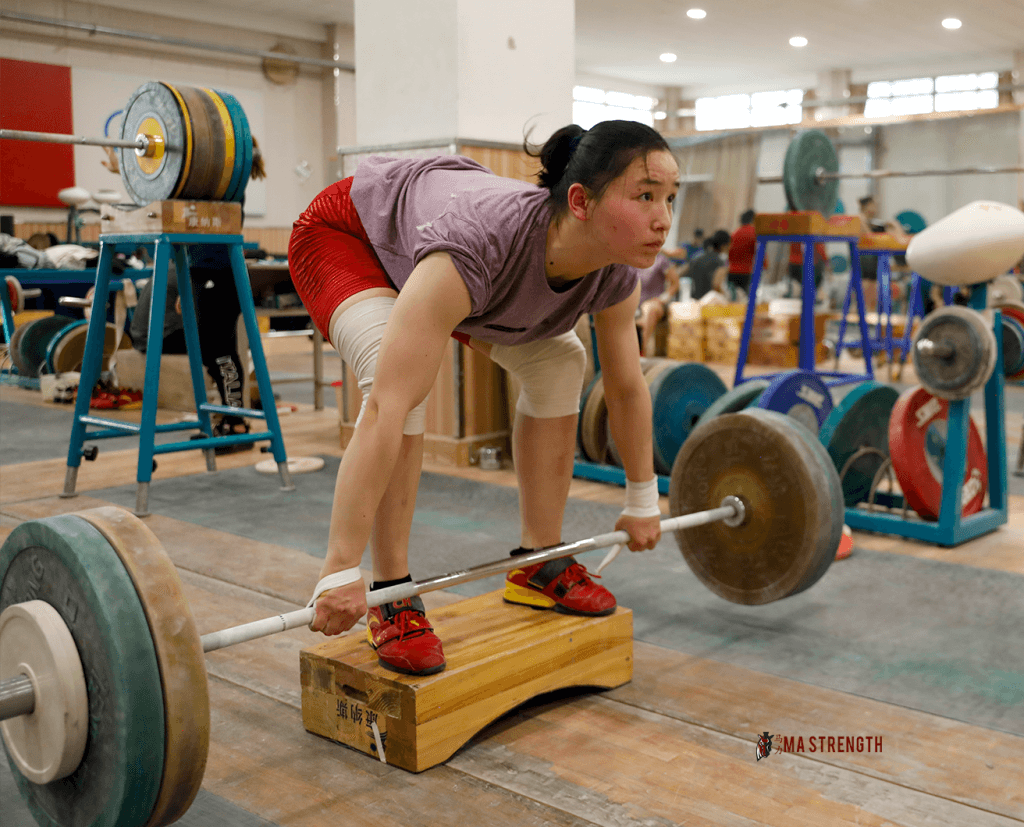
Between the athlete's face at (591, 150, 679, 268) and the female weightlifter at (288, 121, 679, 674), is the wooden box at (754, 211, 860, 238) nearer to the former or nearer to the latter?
the female weightlifter at (288, 121, 679, 674)

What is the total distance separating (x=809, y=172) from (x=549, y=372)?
12.5 ft

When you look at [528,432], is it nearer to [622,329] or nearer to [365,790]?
[622,329]

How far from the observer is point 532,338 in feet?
5.91

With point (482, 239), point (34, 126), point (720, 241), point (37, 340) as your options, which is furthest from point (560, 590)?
point (34, 126)

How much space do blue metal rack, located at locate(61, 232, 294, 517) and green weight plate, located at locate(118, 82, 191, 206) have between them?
0.66 feet

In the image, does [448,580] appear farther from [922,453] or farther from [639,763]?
[922,453]

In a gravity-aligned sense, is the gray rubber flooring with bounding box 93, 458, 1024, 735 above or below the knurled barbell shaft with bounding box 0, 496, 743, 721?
below

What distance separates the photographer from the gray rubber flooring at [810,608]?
6.53ft

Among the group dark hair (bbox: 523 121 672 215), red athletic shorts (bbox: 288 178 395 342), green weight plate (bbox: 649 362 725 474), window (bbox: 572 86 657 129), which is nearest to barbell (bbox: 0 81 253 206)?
green weight plate (bbox: 649 362 725 474)

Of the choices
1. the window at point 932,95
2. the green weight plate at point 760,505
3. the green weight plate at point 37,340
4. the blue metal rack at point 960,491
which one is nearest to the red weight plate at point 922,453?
the blue metal rack at point 960,491

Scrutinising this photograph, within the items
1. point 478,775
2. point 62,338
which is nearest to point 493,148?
point 478,775

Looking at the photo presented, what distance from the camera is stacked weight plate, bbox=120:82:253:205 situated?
3.38 m

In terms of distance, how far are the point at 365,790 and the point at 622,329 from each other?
2.97 ft

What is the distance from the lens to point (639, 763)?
161cm
